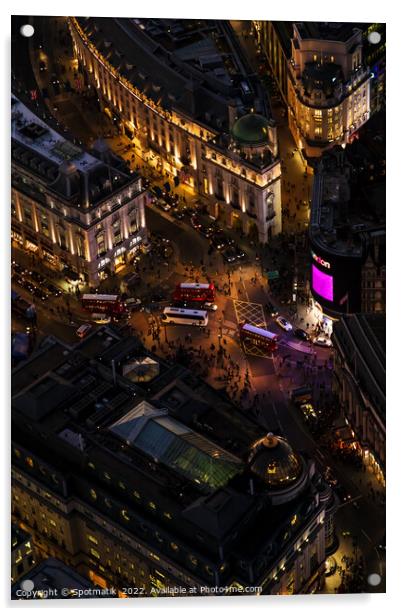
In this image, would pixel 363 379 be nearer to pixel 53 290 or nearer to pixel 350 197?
pixel 350 197

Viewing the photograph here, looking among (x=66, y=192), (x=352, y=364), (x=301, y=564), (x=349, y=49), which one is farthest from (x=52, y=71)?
(x=301, y=564)

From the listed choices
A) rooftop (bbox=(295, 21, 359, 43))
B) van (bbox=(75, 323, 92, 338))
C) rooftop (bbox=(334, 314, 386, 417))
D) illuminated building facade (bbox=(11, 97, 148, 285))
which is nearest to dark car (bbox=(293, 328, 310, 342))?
rooftop (bbox=(334, 314, 386, 417))

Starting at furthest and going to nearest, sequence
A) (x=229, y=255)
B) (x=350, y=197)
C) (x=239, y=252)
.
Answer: (x=239, y=252) → (x=229, y=255) → (x=350, y=197)

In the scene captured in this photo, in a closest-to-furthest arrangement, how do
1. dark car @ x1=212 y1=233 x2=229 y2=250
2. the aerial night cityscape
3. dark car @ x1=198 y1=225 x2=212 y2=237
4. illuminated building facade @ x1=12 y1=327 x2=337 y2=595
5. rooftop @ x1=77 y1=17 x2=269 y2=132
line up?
illuminated building facade @ x1=12 y1=327 x2=337 y2=595 < the aerial night cityscape < dark car @ x1=212 y1=233 x2=229 y2=250 < dark car @ x1=198 y1=225 x2=212 y2=237 < rooftop @ x1=77 y1=17 x2=269 y2=132

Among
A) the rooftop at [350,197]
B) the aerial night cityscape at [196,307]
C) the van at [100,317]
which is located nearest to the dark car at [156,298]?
the aerial night cityscape at [196,307]

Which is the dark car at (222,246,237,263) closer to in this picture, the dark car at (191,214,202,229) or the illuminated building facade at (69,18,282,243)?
the illuminated building facade at (69,18,282,243)

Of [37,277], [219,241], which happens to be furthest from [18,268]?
[219,241]
